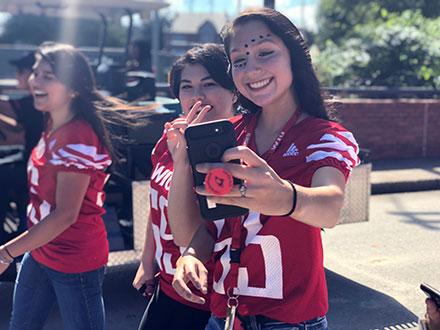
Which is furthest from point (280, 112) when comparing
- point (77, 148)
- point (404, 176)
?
point (404, 176)

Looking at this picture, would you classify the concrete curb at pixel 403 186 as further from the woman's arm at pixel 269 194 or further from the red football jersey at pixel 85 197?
the woman's arm at pixel 269 194

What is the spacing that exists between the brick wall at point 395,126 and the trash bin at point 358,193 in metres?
5.15

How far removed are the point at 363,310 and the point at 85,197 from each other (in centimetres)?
251

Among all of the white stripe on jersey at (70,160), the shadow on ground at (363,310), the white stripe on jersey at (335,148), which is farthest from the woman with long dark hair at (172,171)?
the shadow on ground at (363,310)

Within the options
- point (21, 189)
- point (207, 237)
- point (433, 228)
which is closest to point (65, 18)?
point (21, 189)

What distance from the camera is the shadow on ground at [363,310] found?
4.22m

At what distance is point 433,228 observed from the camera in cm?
664

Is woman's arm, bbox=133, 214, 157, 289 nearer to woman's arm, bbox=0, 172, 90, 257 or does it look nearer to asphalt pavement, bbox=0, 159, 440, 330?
woman's arm, bbox=0, 172, 90, 257

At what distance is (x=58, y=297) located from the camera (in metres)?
2.72

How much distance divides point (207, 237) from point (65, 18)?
748 centimetres

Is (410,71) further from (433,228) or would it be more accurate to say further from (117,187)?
(117,187)

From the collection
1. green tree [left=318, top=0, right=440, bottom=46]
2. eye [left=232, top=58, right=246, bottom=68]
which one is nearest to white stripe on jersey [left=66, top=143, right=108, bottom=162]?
eye [left=232, top=58, right=246, bottom=68]

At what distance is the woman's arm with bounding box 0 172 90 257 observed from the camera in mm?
2553

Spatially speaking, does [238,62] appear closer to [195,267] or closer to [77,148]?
[195,267]
